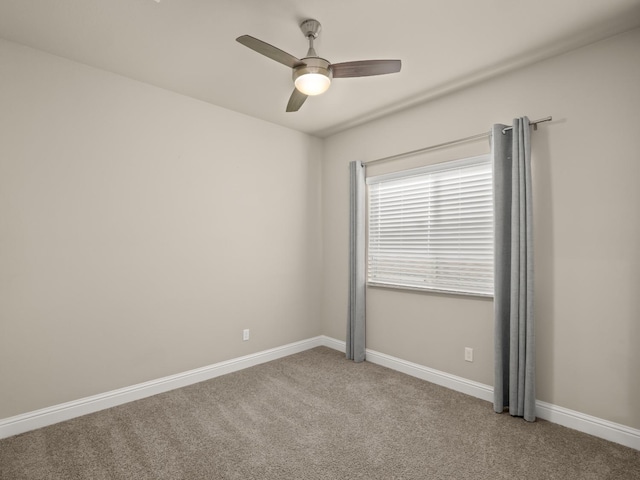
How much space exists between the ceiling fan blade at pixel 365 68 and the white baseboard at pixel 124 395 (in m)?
→ 2.84

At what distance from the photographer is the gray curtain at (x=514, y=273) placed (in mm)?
2516

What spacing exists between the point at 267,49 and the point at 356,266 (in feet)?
7.93

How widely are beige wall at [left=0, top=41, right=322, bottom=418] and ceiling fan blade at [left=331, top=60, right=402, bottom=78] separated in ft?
5.57

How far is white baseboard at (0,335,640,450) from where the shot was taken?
232 centimetres

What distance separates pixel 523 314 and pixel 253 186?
2.76m

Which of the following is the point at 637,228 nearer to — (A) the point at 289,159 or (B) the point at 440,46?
(B) the point at 440,46

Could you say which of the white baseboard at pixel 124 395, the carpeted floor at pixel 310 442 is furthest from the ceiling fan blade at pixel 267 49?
the white baseboard at pixel 124 395

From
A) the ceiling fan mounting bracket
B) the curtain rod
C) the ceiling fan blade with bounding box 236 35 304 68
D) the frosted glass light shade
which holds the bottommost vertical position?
the curtain rod

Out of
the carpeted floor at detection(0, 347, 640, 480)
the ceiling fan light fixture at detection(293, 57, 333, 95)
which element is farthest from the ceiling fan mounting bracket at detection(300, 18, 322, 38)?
the carpeted floor at detection(0, 347, 640, 480)

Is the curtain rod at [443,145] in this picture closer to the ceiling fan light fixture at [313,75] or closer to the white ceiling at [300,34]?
the white ceiling at [300,34]

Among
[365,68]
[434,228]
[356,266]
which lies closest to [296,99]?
A: [365,68]

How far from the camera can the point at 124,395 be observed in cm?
283

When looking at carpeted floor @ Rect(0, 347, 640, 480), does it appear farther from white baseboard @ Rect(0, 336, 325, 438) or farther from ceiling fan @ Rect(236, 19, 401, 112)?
ceiling fan @ Rect(236, 19, 401, 112)

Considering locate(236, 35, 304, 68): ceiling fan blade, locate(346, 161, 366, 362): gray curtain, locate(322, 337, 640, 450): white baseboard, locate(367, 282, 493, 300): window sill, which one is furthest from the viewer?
locate(346, 161, 366, 362): gray curtain
